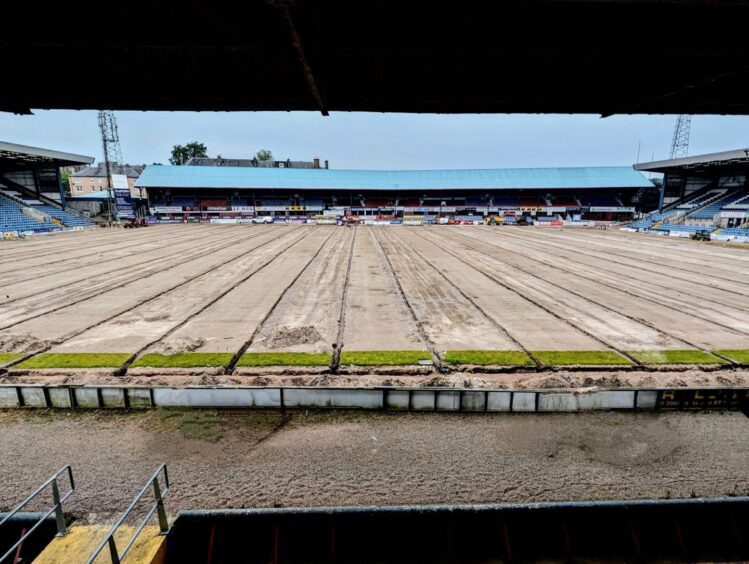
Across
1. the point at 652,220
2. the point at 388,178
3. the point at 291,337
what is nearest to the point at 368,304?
the point at 291,337

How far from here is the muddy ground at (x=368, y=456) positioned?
17.4 feet

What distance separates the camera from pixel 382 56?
515 cm

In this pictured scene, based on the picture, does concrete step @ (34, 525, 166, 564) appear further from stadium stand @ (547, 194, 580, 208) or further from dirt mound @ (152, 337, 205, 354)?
stadium stand @ (547, 194, 580, 208)

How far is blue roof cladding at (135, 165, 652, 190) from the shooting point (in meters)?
69.8

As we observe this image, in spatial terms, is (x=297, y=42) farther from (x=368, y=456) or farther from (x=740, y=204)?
(x=740, y=204)

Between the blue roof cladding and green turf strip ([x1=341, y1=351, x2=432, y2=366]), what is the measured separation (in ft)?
218

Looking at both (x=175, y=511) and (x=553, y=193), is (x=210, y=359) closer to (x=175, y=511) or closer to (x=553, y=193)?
(x=175, y=511)

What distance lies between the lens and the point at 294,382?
8.24 metres

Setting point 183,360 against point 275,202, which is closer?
point 183,360

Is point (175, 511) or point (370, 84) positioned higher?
point (370, 84)

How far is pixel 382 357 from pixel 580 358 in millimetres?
4860

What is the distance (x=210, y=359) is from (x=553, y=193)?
258 feet

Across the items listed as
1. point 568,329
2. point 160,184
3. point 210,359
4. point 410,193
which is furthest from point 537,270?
point 160,184

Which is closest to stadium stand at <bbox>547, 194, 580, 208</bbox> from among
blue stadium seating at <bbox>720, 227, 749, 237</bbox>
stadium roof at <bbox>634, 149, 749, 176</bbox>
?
stadium roof at <bbox>634, 149, 749, 176</bbox>
